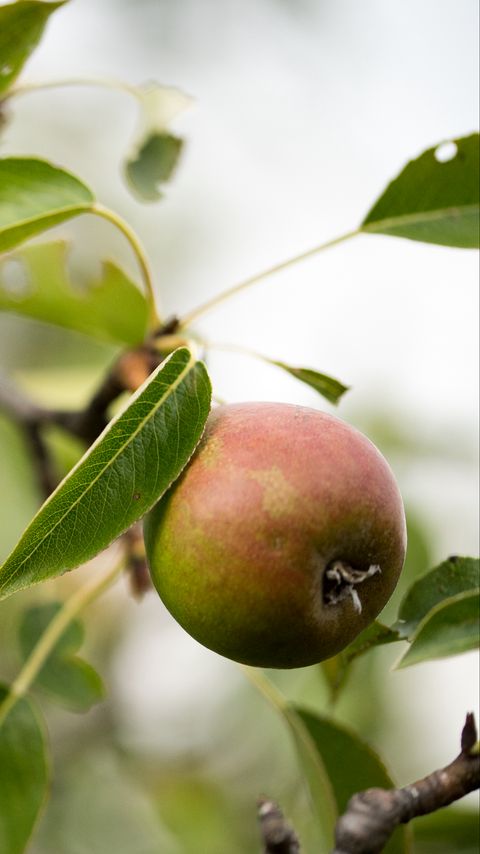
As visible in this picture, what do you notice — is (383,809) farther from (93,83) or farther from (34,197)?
(93,83)

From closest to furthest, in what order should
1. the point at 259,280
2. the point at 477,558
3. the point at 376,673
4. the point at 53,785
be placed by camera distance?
the point at 477,558, the point at 259,280, the point at 376,673, the point at 53,785

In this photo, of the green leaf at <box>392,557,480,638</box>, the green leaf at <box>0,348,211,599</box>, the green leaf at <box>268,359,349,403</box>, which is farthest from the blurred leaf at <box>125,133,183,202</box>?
the green leaf at <box>392,557,480,638</box>

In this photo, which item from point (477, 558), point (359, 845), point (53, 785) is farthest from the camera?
point (53, 785)

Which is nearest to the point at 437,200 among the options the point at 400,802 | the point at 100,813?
the point at 400,802

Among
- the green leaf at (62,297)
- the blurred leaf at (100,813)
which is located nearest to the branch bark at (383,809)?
the green leaf at (62,297)

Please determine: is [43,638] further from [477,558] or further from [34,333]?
[34,333]

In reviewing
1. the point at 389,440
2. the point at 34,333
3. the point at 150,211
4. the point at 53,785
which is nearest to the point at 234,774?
the point at 53,785
